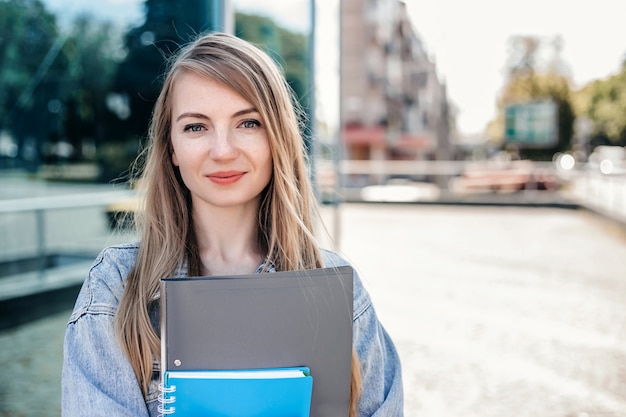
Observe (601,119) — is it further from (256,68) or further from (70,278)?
(256,68)

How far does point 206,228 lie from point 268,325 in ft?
1.07

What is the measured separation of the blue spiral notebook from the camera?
106cm

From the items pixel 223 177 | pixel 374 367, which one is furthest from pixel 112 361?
pixel 374 367

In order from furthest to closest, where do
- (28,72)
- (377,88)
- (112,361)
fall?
(377,88) → (28,72) → (112,361)

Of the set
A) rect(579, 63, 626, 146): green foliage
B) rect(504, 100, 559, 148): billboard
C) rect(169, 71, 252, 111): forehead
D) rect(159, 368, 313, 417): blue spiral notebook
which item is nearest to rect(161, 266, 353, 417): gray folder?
rect(159, 368, 313, 417): blue spiral notebook

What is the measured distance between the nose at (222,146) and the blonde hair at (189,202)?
0.08m

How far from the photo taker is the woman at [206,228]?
1.18 m

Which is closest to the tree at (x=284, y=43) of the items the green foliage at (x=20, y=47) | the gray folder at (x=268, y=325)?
the green foliage at (x=20, y=47)

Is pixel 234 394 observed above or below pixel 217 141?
below

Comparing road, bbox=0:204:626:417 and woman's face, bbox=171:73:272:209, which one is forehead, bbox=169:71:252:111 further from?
road, bbox=0:204:626:417

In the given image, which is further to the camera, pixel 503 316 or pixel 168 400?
pixel 503 316

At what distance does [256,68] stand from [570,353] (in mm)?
4297

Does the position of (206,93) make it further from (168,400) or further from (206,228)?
(168,400)

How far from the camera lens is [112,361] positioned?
1165mm
